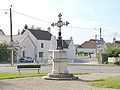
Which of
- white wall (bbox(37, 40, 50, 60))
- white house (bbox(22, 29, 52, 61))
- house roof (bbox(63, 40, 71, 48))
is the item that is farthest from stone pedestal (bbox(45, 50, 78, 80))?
house roof (bbox(63, 40, 71, 48))

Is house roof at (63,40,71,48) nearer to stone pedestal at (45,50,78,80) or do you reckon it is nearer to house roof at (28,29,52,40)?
house roof at (28,29,52,40)

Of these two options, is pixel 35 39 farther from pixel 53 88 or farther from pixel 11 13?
pixel 53 88

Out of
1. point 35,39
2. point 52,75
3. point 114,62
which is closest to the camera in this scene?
point 52,75

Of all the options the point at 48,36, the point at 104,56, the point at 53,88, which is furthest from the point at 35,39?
the point at 53,88

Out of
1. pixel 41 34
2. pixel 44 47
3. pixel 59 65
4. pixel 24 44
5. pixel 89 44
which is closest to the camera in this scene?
pixel 59 65

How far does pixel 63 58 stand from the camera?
26.9 m

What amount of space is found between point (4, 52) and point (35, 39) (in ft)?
68.6

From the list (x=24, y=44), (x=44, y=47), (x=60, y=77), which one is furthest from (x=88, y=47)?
(x=60, y=77)

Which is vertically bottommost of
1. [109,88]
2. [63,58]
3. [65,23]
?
[109,88]

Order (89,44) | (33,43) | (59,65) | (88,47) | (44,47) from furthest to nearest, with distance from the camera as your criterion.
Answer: (89,44) < (88,47) < (44,47) < (33,43) < (59,65)

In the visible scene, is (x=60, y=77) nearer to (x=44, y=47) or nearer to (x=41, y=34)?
(x=44, y=47)

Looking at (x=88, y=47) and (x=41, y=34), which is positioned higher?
(x=41, y=34)

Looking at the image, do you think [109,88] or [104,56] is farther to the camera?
[104,56]

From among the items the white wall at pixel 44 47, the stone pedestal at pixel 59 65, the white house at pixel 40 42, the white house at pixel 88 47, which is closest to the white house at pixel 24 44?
the white house at pixel 40 42
